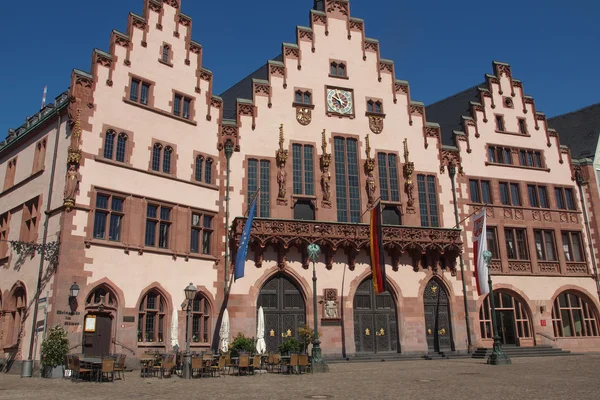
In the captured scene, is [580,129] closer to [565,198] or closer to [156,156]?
[565,198]

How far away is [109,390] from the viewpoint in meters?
18.2

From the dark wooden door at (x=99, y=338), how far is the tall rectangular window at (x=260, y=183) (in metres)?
10.7

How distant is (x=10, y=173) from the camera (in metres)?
33.7

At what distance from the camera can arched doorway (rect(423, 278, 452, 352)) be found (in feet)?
115

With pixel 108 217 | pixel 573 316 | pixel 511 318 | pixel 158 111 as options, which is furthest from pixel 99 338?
pixel 573 316

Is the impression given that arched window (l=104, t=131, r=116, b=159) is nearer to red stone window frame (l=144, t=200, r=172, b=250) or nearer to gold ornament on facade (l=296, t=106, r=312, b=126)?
red stone window frame (l=144, t=200, r=172, b=250)

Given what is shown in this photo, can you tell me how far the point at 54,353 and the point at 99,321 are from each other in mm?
3694

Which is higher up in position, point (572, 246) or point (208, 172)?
point (208, 172)

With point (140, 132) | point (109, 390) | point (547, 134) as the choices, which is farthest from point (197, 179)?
point (547, 134)

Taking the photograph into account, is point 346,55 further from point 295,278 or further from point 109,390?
point 109,390

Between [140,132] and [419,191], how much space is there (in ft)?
60.1

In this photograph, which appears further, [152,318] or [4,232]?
[4,232]

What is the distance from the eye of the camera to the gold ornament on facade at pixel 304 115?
120 feet

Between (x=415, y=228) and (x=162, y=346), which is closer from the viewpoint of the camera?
(x=162, y=346)
